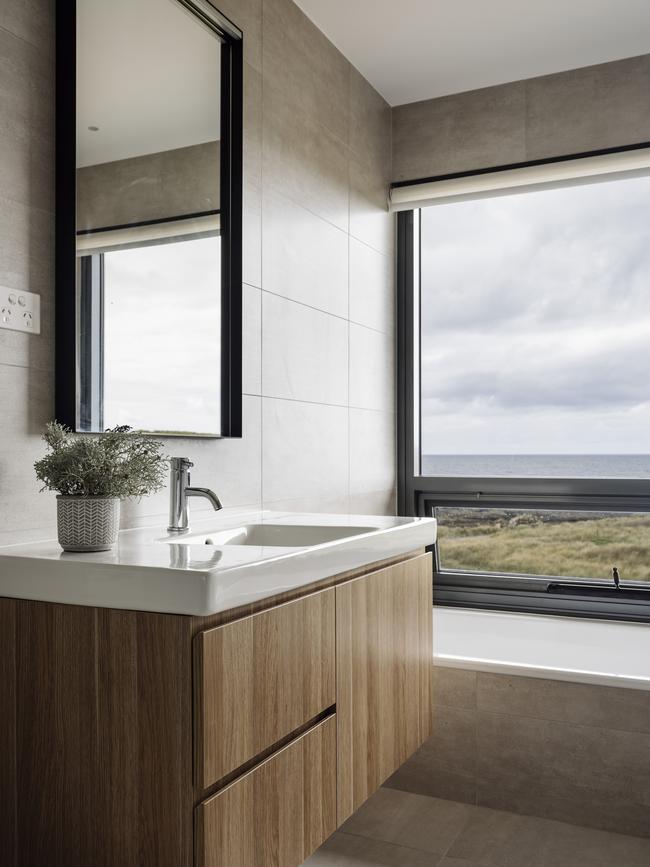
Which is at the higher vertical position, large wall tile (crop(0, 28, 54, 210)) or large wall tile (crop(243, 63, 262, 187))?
large wall tile (crop(243, 63, 262, 187))

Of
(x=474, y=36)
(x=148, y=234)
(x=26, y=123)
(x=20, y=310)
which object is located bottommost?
(x=20, y=310)

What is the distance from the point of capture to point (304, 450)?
2602mm

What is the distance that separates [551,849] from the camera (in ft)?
7.38

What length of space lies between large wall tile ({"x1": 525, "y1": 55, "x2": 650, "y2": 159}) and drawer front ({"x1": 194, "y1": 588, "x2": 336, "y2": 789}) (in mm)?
2212

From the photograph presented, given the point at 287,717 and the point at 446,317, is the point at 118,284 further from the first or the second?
the point at 446,317

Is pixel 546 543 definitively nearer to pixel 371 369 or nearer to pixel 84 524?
pixel 371 369

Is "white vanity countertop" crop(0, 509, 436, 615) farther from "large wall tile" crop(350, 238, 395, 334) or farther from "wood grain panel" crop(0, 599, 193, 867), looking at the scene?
"large wall tile" crop(350, 238, 395, 334)

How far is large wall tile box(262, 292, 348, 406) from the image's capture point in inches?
94.8

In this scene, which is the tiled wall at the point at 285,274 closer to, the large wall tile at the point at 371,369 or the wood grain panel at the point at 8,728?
the large wall tile at the point at 371,369

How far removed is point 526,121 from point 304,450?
63.5 inches

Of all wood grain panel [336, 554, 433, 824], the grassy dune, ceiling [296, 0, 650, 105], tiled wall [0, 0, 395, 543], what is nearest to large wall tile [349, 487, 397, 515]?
tiled wall [0, 0, 395, 543]

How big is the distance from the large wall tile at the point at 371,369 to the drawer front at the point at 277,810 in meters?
1.57

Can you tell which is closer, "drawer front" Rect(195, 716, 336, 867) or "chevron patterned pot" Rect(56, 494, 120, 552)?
"drawer front" Rect(195, 716, 336, 867)

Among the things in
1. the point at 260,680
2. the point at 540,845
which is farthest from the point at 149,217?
the point at 540,845
